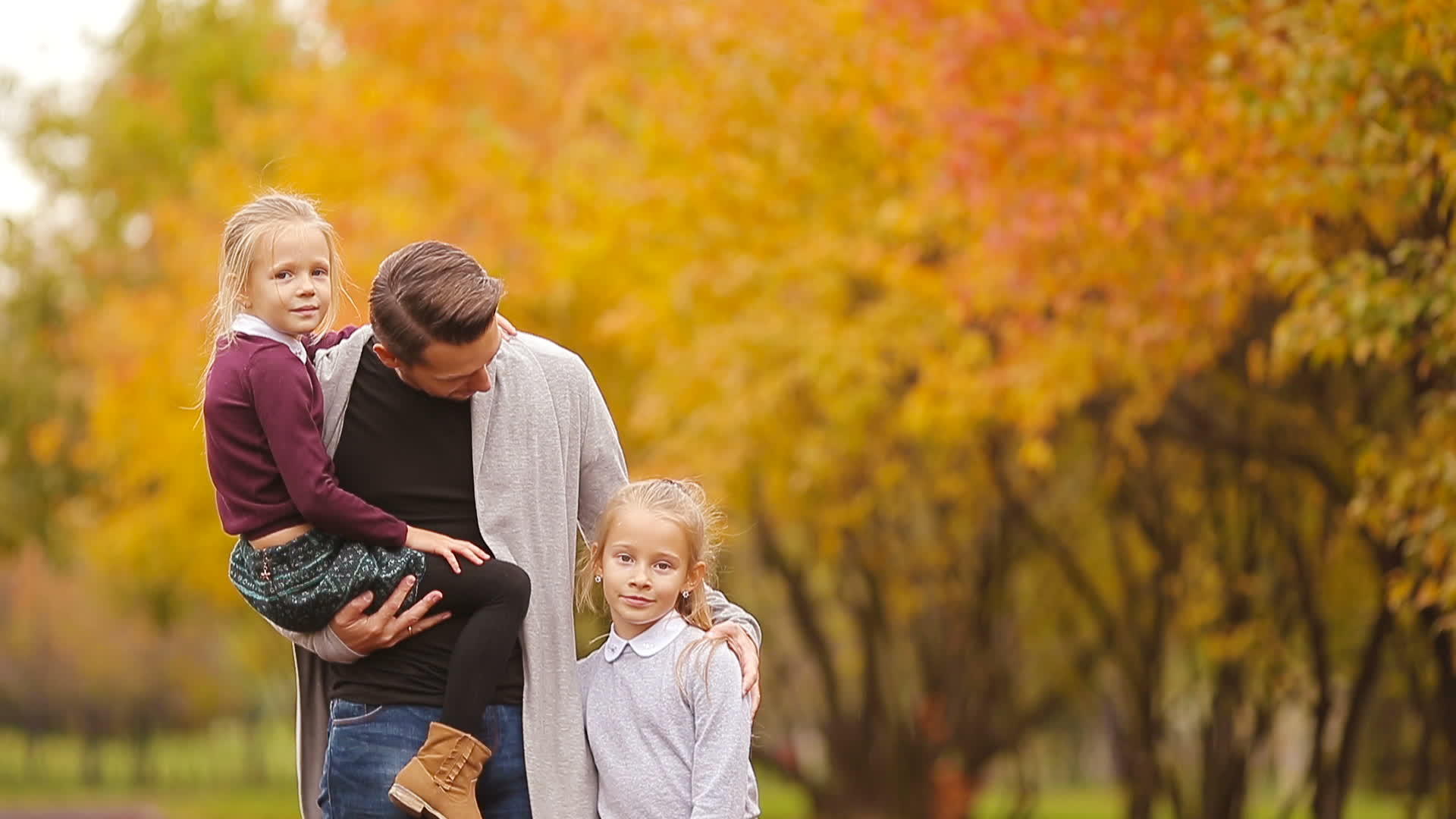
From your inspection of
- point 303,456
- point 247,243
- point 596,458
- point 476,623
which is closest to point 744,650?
point 596,458

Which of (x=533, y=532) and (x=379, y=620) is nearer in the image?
(x=379, y=620)

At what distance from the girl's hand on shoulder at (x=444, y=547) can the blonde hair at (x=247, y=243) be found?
0.50 metres

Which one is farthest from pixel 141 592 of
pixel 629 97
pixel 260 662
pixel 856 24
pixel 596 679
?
pixel 596 679

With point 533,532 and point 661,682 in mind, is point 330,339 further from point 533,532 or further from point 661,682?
point 661,682

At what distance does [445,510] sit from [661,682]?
1.99 ft

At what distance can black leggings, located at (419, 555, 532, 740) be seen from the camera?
3809 millimetres

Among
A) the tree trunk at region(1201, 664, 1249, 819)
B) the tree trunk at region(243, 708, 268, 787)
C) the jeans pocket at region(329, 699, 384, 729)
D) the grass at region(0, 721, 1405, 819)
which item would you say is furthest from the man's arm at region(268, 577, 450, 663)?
the tree trunk at region(243, 708, 268, 787)

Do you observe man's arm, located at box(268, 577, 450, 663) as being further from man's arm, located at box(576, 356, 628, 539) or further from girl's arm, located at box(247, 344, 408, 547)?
man's arm, located at box(576, 356, 628, 539)

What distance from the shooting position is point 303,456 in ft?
12.4

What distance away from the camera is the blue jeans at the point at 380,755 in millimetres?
3836

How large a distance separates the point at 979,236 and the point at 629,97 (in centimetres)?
600

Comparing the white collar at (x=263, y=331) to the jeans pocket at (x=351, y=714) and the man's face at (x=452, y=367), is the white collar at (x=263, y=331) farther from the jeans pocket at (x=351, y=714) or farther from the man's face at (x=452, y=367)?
the jeans pocket at (x=351, y=714)

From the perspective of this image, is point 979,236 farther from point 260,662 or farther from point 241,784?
point 241,784

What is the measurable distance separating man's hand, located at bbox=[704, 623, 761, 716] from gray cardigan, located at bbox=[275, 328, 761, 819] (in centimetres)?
35
